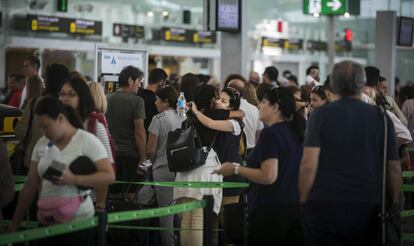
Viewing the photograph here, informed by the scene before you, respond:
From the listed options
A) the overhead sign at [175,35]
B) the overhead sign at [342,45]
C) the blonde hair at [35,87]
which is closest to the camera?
the blonde hair at [35,87]

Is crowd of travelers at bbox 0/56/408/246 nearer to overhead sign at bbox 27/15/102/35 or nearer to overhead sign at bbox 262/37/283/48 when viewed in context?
overhead sign at bbox 27/15/102/35

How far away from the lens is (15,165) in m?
7.73

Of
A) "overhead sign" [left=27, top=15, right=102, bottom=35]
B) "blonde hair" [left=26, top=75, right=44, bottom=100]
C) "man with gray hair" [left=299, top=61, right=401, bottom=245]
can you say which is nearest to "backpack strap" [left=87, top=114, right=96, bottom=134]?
"man with gray hair" [left=299, top=61, right=401, bottom=245]

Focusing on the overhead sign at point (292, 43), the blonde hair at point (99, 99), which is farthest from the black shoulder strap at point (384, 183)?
the overhead sign at point (292, 43)

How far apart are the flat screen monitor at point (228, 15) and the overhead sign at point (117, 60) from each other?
1991mm

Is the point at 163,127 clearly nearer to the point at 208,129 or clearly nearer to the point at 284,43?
the point at 208,129

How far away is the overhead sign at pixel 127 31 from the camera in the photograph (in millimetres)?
21094

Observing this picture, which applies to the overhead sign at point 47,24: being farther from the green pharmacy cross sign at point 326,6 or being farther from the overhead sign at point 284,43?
the green pharmacy cross sign at point 326,6

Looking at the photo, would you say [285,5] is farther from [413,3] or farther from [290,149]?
[290,149]

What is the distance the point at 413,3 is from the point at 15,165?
624 inches

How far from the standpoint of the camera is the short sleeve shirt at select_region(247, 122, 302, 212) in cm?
499

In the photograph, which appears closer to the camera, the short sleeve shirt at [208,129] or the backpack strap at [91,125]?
the backpack strap at [91,125]

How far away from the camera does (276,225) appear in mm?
5109

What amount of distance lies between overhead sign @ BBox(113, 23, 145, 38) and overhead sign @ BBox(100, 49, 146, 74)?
36.2 ft
